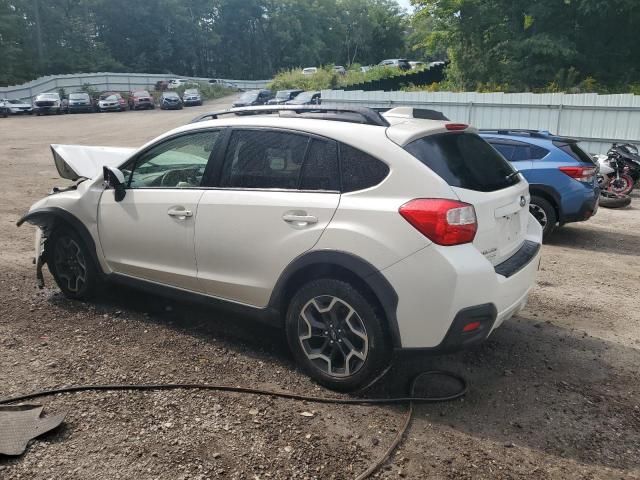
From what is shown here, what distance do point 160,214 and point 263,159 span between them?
957 mm

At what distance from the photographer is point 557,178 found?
7453mm

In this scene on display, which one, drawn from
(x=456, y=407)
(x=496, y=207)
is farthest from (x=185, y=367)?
(x=496, y=207)

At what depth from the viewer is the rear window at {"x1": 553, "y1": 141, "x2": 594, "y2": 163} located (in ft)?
24.8

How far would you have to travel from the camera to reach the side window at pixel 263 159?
145 inches

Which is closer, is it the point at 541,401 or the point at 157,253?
the point at 541,401

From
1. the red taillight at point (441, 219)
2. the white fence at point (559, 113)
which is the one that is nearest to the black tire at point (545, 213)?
the red taillight at point (441, 219)

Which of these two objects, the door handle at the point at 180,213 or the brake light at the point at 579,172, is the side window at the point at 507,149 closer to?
the brake light at the point at 579,172

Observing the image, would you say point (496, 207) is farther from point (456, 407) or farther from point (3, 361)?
point (3, 361)

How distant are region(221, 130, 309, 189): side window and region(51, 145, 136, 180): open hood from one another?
1.73 m

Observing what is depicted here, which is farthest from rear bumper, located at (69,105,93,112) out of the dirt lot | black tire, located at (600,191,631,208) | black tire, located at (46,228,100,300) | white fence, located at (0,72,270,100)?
black tire, located at (46,228,100,300)

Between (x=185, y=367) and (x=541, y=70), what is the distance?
21.7m

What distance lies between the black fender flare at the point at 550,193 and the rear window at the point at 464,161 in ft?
12.8

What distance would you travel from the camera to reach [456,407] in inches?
134

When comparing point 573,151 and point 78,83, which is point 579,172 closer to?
point 573,151
